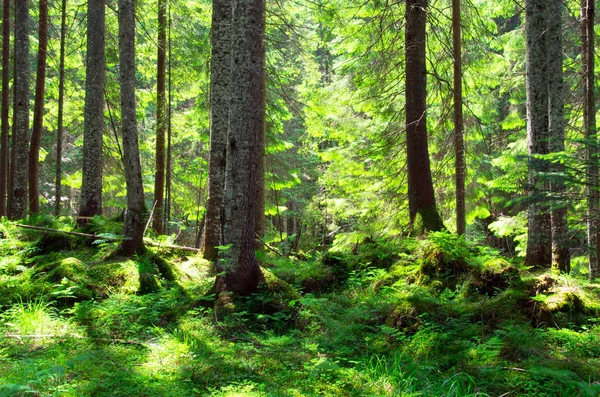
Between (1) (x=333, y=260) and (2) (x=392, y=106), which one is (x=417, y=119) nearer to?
(2) (x=392, y=106)

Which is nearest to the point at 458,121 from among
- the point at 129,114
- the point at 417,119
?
the point at 417,119

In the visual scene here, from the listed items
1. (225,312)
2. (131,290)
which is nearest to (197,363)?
(225,312)

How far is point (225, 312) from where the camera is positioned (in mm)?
5582

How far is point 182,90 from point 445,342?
Result: 1446 cm

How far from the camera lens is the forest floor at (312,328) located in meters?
3.76

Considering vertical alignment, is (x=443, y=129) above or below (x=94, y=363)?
above

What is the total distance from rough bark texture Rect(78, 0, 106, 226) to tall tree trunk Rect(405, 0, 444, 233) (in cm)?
702

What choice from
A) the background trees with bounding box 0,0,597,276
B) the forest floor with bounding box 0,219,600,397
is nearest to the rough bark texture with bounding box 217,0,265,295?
the background trees with bounding box 0,0,597,276

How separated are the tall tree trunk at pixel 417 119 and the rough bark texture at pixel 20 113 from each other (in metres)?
10.4

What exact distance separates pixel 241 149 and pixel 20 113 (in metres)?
9.67

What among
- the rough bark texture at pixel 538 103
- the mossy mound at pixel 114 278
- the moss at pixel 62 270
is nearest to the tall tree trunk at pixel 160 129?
the moss at pixel 62 270

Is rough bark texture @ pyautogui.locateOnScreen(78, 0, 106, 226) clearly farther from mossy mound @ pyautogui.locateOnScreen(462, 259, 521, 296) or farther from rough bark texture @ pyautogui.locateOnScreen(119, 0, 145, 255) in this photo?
mossy mound @ pyautogui.locateOnScreen(462, 259, 521, 296)

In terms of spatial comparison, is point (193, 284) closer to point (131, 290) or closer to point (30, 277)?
point (131, 290)

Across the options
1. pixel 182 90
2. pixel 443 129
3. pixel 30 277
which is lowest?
pixel 30 277
